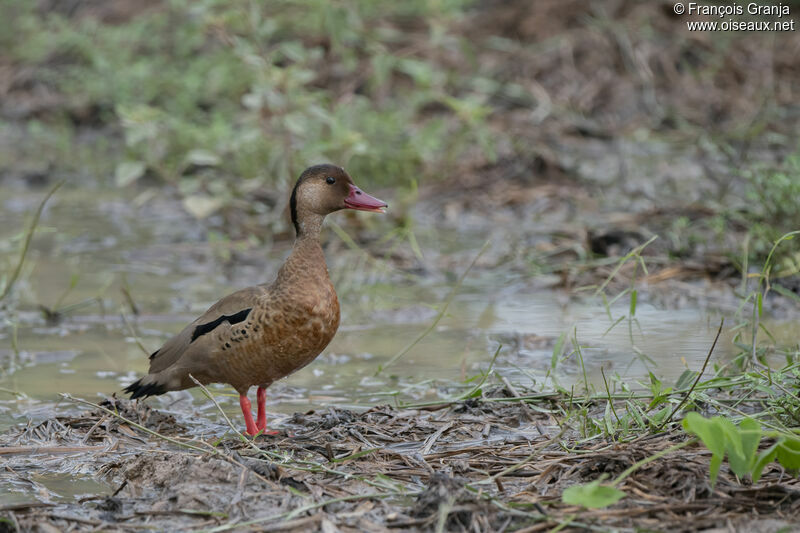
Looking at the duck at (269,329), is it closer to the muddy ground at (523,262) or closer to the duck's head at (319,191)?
the duck's head at (319,191)

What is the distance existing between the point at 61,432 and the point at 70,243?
4.42 meters

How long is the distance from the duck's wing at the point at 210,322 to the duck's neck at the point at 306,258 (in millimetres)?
170

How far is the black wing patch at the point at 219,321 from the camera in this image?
4594 mm

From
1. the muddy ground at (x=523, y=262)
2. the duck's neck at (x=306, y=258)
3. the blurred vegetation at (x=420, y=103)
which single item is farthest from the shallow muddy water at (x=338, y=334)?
the duck's neck at (x=306, y=258)

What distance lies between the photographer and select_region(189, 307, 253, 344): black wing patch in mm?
4594

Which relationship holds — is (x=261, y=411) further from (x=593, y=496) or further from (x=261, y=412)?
(x=593, y=496)

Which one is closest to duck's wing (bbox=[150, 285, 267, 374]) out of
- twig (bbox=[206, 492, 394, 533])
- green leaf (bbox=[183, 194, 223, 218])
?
twig (bbox=[206, 492, 394, 533])

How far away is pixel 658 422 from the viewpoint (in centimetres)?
395

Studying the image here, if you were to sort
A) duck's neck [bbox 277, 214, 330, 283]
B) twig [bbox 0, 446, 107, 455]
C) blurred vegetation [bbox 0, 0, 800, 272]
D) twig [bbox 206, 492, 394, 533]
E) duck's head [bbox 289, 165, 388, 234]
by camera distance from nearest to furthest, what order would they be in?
twig [bbox 206, 492, 394, 533] < twig [bbox 0, 446, 107, 455] < duck's neck [bbox 277, 214, 330, 283] < duck's head [bbox 289, 165, 388, 234] < blurred vegetation [bbox 0, 0, 800, 272]

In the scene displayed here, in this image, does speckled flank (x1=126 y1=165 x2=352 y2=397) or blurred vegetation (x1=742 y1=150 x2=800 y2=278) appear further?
blurred vegetation (x1=742 y1=150 x2=800 y2=278)

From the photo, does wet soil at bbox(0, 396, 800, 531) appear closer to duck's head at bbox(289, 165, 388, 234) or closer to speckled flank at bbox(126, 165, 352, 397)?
speckled flank at bbox(126, 165, 352, 397)

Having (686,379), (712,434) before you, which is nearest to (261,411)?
(686,379)

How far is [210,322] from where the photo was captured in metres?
4.69

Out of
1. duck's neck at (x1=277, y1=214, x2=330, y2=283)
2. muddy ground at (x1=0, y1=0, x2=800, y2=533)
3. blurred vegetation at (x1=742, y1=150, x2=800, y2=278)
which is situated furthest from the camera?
blurred vegetation at (x1=742, y1=150, x2=800, y2=278)
